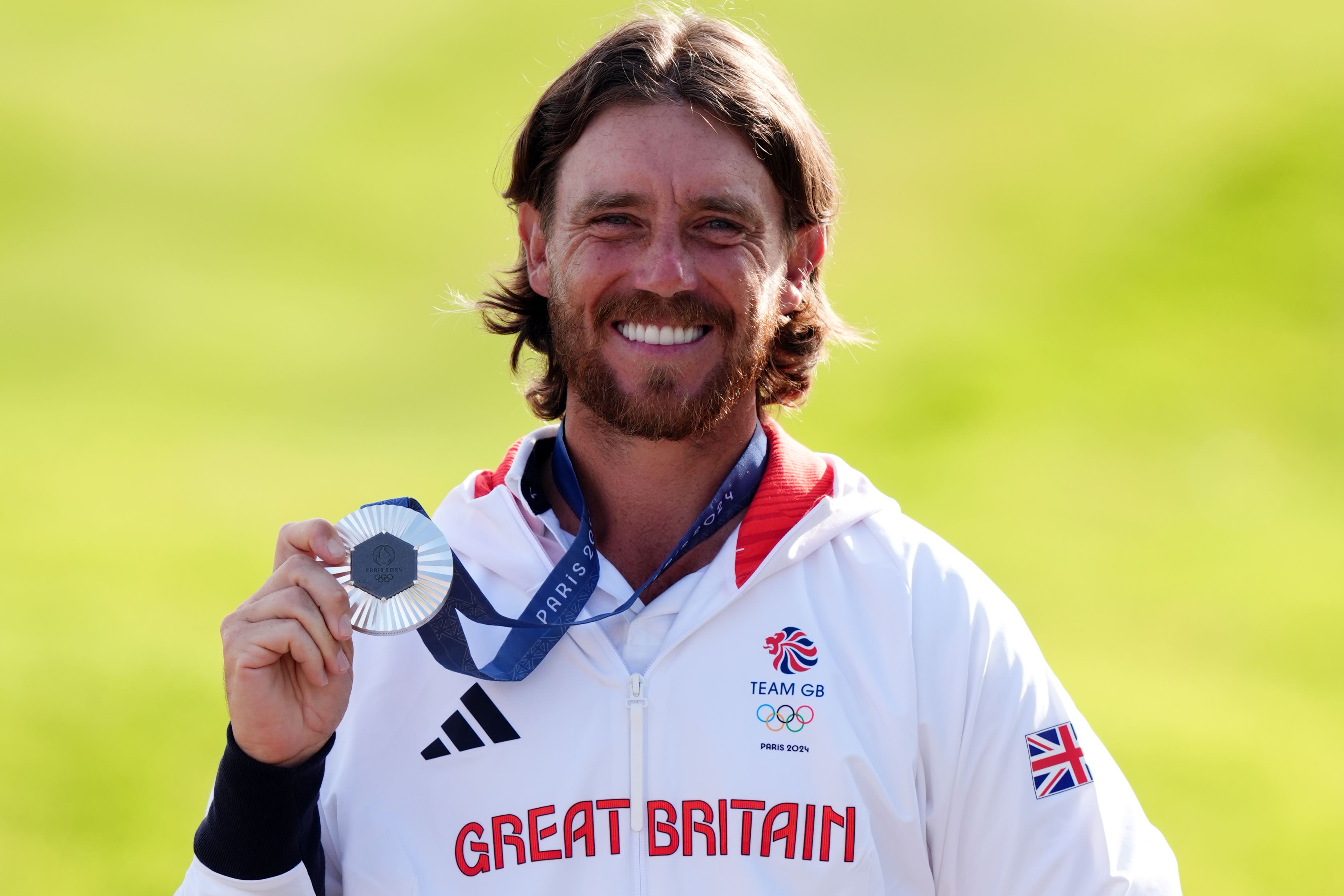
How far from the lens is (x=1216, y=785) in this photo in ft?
27.5

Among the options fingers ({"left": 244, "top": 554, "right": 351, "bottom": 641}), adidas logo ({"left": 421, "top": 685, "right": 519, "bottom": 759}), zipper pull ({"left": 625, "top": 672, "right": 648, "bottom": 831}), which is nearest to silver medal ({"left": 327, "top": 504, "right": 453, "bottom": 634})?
fingers ({"left": 244, "top": 554, "right": 351, "bottom": 641})

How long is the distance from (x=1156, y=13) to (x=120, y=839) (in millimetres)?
13347

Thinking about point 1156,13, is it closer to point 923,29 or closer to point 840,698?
point 923,29

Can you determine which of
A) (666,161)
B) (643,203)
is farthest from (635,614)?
(666,161)

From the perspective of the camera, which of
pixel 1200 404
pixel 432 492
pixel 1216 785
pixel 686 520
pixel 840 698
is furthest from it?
pixel 1200 404

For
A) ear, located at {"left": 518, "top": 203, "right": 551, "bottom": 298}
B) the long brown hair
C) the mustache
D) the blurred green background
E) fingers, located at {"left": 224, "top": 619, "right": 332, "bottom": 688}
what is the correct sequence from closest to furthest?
fingers, located at {"left": 224, "top": 619, "right": 332, "bottom": 688} → the mustache → the long brown hair → ear, located at {"left": 518, "top": 203, "right": 551, "bottom": 298} → the blurred green background

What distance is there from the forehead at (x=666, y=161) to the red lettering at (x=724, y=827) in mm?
1256

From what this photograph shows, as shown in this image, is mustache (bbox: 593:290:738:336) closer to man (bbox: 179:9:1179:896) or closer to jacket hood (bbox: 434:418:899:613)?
man (bbox: 179:9:1179:896)

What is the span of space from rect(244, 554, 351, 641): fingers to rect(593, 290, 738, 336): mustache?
33.4 inches

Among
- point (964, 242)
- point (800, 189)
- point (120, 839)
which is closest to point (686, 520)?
point (800, 189)

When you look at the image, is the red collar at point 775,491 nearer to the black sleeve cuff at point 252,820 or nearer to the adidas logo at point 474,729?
the adidas logo at point 474,729

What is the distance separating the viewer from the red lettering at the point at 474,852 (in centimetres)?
264

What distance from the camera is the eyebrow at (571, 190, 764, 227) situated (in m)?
2.89

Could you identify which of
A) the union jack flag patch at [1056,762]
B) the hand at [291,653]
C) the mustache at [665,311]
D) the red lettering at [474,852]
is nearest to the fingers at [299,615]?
the hand at [291,653]
